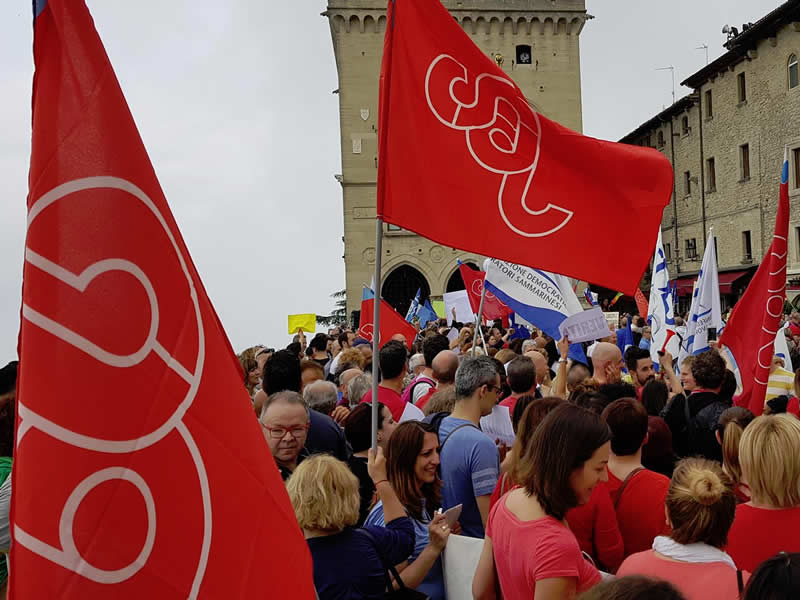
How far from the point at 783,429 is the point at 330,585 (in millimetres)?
1788

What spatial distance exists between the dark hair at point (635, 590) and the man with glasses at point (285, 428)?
8.04 feet

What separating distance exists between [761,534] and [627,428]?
694 millimetres

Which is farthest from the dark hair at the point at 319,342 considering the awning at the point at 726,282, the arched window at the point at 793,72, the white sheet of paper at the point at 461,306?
the awning at the point at 726,282

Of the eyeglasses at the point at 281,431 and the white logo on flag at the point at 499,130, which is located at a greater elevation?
the white logo on flag at the point at 499,130

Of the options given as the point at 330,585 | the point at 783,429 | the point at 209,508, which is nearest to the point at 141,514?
the point at 209,508

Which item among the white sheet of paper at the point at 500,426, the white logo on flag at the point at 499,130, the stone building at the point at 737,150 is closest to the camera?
the white logo on flag at the point at 499,130

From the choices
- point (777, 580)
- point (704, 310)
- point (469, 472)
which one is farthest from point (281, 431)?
point (704, 310)

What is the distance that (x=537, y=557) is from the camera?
2.48 m

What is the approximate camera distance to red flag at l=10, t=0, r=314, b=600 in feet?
5.07

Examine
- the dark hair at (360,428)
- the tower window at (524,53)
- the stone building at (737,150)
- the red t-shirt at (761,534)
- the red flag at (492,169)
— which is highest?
the tower window at (524,53)

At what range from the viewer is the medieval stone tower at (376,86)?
39844mm

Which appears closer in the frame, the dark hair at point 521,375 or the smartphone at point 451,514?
the smartphone at point 451,514

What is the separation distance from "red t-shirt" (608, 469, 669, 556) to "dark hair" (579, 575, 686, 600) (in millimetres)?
1800

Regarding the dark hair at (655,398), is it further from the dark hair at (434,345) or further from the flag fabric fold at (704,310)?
the flag fabric fold at (704,310)
